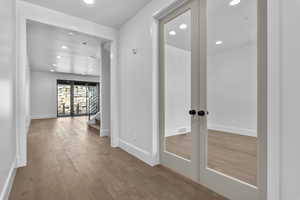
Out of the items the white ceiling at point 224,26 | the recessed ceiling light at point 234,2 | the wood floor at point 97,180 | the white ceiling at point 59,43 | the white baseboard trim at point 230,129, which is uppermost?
the white ceiling at point 59,43

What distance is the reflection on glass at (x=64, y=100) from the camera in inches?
361

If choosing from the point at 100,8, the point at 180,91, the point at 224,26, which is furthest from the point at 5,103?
the point at 224,26

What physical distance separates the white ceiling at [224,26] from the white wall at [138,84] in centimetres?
43

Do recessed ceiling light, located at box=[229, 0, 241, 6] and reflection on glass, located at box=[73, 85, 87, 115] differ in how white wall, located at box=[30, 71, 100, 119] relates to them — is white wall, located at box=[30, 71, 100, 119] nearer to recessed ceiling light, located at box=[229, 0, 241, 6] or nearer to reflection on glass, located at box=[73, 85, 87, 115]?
reflection on glass, located at box=[73, 85, 87, 115]

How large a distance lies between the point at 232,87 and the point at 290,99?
1292 mm

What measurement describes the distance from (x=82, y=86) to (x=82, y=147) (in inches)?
308

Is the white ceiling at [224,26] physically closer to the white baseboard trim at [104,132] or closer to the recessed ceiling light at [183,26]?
the recessed ceiling light at [183,26]

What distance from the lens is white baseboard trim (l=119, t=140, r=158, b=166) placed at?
235 cm

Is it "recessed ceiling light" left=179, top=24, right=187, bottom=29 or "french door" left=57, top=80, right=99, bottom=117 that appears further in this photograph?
"french door" left=57, top=80, right=99, bottom=117

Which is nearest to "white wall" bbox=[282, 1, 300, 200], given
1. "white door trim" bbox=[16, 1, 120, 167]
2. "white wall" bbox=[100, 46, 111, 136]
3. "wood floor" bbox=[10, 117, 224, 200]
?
"wood floor" bbox=[10, 117, 224, 200]

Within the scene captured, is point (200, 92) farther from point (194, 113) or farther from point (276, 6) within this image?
point (276, 6)

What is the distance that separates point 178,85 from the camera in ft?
7.70

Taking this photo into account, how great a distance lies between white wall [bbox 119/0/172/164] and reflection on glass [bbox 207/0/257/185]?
92 centimetres

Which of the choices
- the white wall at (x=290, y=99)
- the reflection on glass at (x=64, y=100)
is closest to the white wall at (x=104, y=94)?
the white wall at (x=290, y=99)
